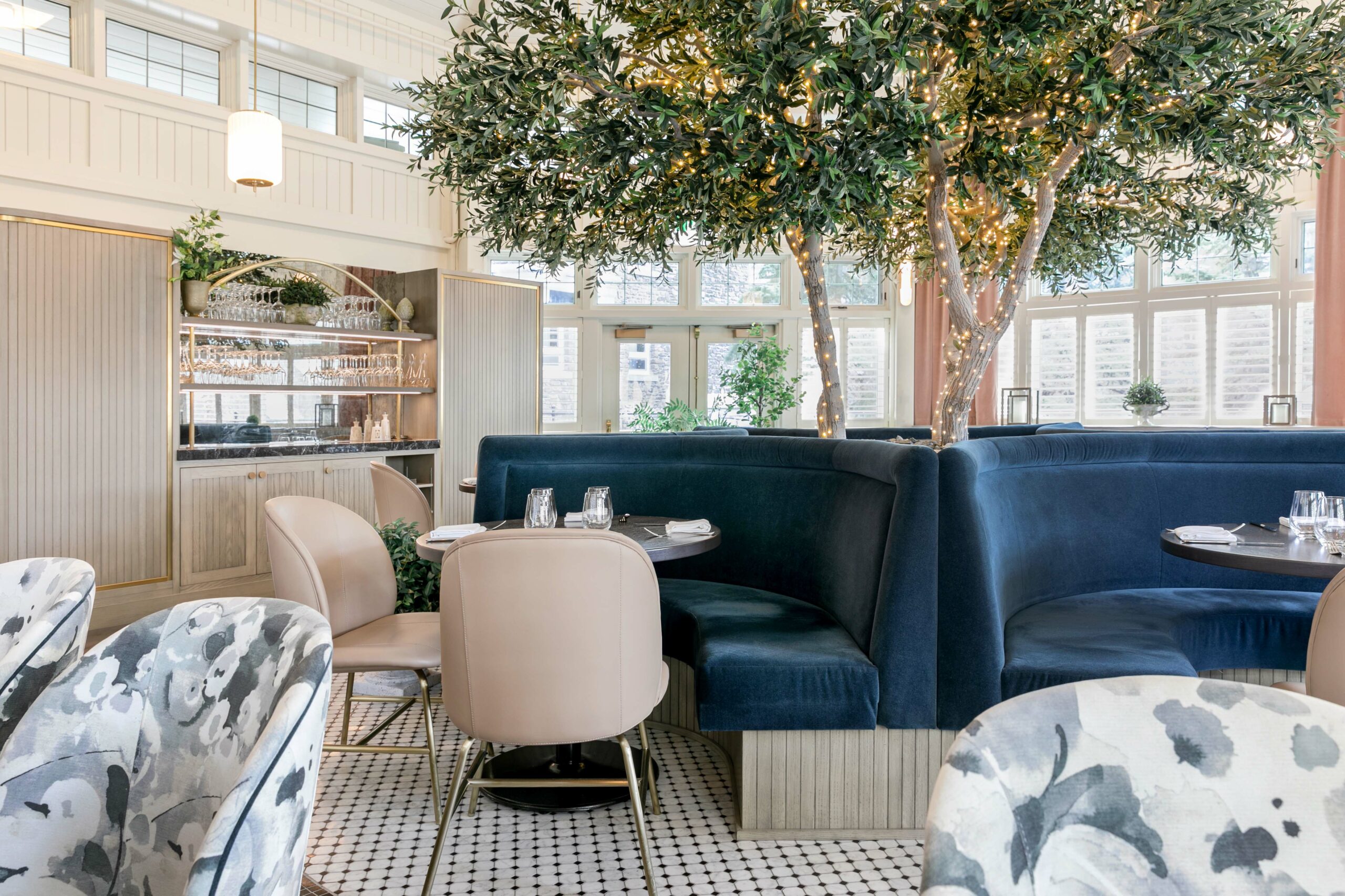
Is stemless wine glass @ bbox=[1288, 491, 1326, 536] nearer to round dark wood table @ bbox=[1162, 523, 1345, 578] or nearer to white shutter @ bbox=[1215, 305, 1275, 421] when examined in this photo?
round dark wood table @ bbox=[1162, 523, 1345, 578]

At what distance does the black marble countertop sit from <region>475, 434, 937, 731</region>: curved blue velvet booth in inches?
91.7

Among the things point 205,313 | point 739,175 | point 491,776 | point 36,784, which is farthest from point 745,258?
point 36,784

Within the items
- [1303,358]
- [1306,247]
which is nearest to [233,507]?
[1303,358]

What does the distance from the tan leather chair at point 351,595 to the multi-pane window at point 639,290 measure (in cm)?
639

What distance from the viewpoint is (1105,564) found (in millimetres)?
3447

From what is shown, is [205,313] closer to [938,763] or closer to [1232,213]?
[938,763]

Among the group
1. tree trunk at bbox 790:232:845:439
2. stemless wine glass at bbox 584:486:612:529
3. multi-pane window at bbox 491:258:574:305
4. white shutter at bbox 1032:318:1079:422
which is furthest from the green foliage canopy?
multi-pane window at bbox 491:258:574:305

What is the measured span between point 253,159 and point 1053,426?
507cm

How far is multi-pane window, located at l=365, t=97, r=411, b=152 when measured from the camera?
299 inches

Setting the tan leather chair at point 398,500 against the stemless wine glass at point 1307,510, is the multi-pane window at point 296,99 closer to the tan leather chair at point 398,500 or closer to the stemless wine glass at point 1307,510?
the tan leather chair at point 398,500

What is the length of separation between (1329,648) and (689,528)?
1.79 metres

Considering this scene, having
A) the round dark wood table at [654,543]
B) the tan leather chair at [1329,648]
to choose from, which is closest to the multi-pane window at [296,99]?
the round dark wood table at [654,543]

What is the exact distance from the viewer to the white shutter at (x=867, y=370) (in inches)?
379

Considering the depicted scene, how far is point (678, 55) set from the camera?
3627 mm
